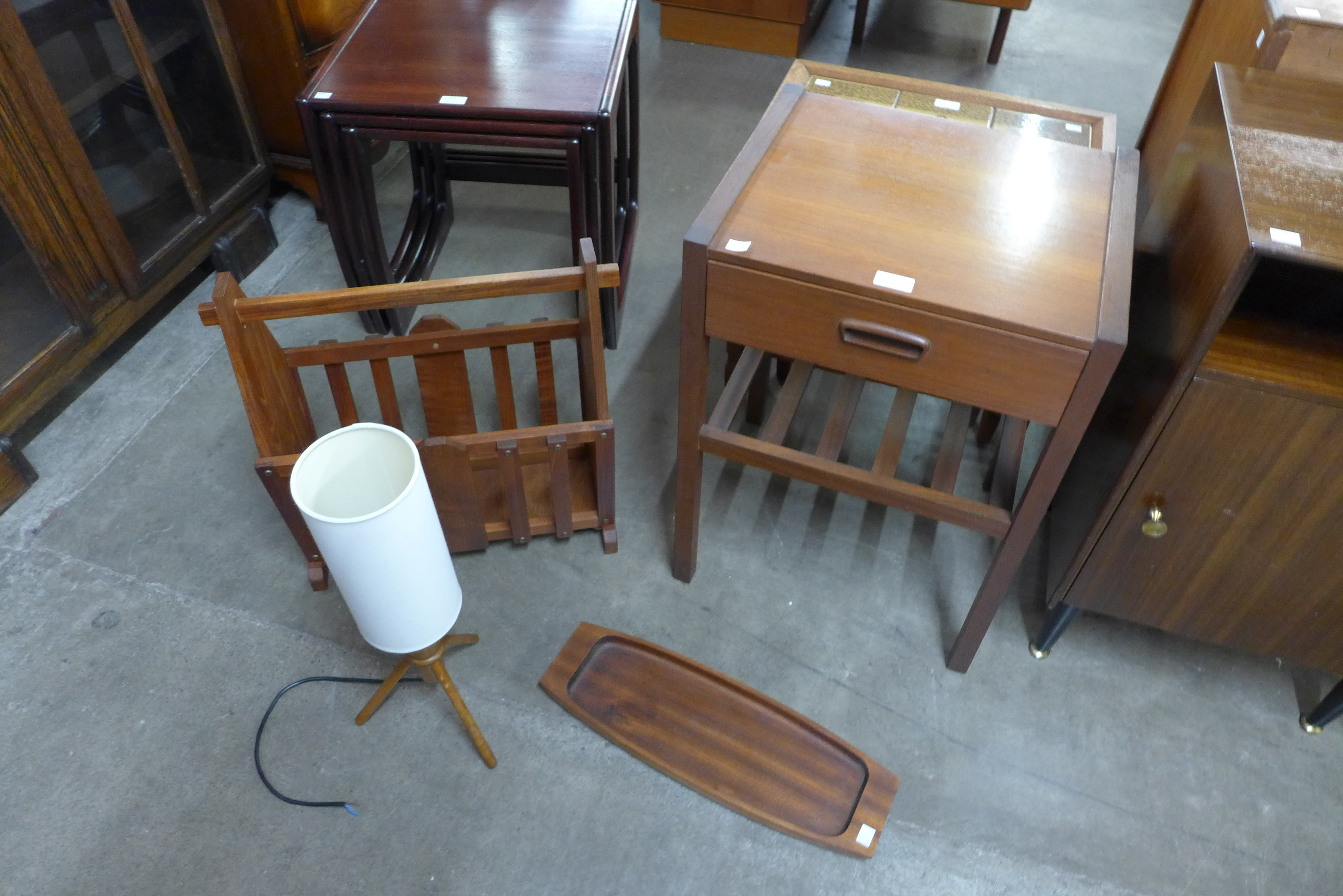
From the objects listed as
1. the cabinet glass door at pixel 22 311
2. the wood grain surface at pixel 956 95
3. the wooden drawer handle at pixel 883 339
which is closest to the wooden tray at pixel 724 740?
the wooden drawer handle at pixel 883 339

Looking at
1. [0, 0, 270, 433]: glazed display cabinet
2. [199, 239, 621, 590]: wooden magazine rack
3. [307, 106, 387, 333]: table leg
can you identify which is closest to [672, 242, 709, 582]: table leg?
[199, 239, 621, 590]: wooden magazine rack

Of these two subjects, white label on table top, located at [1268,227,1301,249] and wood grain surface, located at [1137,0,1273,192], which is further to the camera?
wood grain surface, located at [1137,0,1273,192]

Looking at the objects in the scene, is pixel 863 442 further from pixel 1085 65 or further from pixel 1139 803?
pixel 1085 65

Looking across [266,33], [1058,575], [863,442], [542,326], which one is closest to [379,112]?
[542,326]

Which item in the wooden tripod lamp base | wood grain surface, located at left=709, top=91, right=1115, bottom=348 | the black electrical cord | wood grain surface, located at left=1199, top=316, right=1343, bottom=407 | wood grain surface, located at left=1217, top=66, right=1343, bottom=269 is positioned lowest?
the black electrical cord

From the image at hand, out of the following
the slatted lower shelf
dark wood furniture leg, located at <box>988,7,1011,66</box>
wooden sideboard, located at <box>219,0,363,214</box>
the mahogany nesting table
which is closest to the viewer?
the slatted lower shelf

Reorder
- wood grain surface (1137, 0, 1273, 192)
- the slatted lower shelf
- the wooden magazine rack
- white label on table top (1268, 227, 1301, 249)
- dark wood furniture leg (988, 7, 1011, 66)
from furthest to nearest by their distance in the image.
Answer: dark wood furniture leg (988, 7, 1011, 66) < wood grain surface (1137, 0, 1273, 192) < the wooden magazine rack < the slatted lower shelf < white label on table top (1268, 227, 1301, 249)

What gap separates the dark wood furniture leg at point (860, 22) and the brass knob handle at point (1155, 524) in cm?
250

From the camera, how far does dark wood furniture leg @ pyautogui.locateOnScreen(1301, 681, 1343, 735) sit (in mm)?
1388

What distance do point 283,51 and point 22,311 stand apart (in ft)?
2.73

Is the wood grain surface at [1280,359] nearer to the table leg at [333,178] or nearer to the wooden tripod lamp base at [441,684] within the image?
the wooden tripod lamp base at [441,684]

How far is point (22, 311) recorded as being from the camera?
1.75 m

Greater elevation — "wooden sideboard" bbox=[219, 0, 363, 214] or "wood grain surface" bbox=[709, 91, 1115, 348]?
"wood grain surface" bbox=[709, 91, 1115, 348]

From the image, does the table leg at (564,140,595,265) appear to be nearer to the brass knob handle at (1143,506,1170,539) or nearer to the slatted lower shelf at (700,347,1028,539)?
the slatted lower shelf at (700,347,1028,539)
